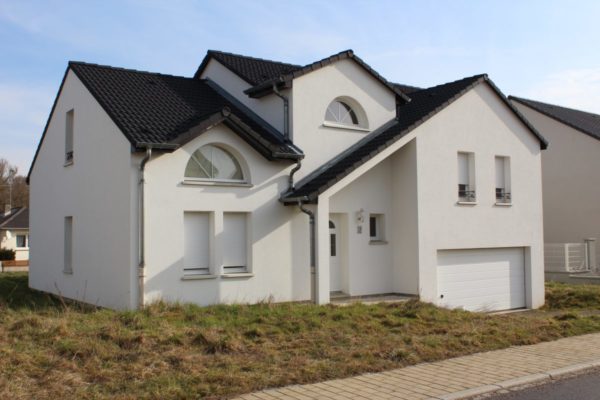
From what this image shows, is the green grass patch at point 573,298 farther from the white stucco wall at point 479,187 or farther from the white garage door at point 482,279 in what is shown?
the white garage door at point 482,279

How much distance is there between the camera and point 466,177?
19078 mm

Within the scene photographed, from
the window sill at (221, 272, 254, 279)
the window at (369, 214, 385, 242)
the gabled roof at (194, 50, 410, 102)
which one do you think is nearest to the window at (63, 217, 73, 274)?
the window sill at (221, 272, 254, 279)

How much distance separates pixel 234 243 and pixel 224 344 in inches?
218

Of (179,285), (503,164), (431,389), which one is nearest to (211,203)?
(179,285)

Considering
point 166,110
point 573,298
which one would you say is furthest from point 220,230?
point 573,298

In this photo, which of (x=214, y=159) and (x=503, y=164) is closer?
(x=214, y=159)

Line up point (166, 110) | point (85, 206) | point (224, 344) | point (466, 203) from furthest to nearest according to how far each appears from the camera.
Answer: point (466, 203), point (85, 206), point (166, 110), point (224, 344)

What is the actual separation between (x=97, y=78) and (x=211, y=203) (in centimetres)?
484

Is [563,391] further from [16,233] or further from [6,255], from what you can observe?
[16,233]

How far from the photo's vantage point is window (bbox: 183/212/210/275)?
1455cm

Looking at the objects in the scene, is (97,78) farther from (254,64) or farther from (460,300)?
(460,300)

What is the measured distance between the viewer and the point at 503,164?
2011 cm

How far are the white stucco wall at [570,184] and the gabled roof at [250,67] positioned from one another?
15.2m

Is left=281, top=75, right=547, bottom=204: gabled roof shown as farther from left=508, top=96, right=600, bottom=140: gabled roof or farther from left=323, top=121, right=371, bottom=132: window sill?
left=508, top=96, right=600, bottom=140: gabled roof
